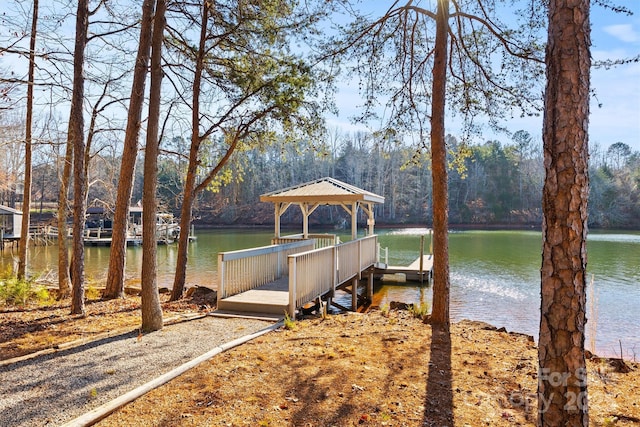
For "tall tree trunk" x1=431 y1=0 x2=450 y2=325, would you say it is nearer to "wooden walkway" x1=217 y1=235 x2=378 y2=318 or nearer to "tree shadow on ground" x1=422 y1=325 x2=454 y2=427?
"tree shadow on ground" x1=422 y1=325 x2=454 y2=427

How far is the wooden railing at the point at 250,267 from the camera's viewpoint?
6.97 metres

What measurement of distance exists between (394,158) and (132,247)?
35.1 metres

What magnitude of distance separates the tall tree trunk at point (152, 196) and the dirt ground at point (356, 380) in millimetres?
446

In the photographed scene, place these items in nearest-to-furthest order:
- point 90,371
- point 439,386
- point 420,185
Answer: point 439,386, point 90,371, point 420,185

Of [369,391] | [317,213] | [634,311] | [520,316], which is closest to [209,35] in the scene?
[369,391]

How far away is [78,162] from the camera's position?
5.88 meters

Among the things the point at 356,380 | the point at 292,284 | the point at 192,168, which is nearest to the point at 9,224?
the point at 192,168

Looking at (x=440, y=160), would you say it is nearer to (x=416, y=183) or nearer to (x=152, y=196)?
(x=152, y=196)

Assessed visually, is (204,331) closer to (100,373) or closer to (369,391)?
(100,373)

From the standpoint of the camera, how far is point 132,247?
28594mm

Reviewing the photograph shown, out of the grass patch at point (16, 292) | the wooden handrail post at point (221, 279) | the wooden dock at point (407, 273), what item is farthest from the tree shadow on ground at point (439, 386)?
the wooden dock at point (407, 273)

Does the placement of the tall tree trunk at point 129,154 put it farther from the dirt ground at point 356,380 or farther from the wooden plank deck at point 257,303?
the wooden plank deck at point 257,303

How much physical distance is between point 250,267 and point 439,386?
4.84 meters

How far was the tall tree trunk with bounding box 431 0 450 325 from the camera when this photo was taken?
5.91m
